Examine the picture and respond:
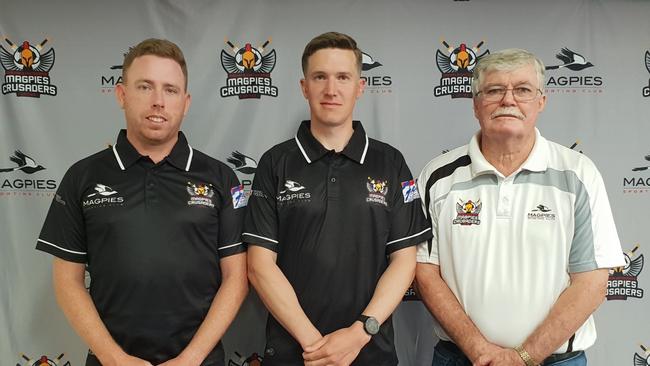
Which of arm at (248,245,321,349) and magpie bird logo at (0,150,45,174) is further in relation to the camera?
magpie bird logo at (0,150,45,174)

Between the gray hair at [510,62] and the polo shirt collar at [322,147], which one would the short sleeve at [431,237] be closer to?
the polo shirt collar at [322,147]

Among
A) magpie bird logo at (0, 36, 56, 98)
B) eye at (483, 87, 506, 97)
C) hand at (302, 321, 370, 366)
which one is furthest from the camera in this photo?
magpie bird logo at (0, 36, 56, 98)

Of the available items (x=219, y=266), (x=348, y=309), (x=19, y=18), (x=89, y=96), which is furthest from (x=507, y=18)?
(x=19, y=18)

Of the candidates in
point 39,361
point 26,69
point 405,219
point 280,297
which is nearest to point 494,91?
point 405,219

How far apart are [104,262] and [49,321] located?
913 millimetres

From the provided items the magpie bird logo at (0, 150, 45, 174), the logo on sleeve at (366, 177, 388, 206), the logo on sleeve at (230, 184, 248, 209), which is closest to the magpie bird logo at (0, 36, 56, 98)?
the magpie bird logo at (0, 150, 45, 174)

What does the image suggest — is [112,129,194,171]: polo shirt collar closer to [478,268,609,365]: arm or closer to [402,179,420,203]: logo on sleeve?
[402,179,420,203]: logo on sleeve

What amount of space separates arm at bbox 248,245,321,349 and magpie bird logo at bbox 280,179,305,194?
23 cm

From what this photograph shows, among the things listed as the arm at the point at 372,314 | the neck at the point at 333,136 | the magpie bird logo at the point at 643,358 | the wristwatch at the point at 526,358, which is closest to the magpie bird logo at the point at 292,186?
the neck at the point at 333,136

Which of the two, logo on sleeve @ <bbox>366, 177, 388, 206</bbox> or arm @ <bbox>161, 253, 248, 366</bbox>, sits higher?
logo on sleeve @ <bbox>366, 177, 388, 206</bbox>

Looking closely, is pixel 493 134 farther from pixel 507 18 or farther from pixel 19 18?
pixel 19 18

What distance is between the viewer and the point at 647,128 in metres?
2.39

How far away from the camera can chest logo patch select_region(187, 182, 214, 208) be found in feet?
5.82

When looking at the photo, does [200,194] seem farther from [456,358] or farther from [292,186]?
[456,358]
